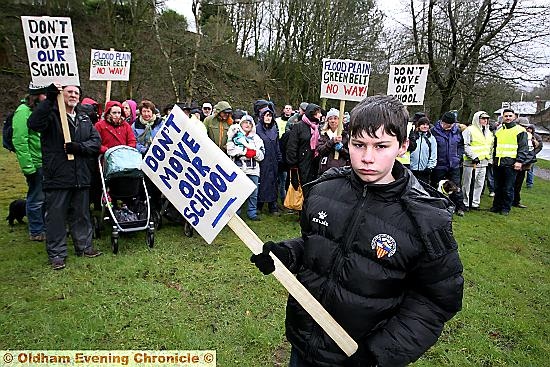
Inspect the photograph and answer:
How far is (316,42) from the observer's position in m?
22.8

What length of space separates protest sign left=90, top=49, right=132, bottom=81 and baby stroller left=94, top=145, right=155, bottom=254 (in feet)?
9.48

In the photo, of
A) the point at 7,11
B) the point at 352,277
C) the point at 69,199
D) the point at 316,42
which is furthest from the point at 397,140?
the point at 7,11

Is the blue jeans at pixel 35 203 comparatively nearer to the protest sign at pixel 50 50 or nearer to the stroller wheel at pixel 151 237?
the stroller wheel at pixel 151 237

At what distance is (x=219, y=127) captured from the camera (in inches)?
292

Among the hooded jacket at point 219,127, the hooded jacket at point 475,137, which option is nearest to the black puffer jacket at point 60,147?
the hooded jacket at point 219,127

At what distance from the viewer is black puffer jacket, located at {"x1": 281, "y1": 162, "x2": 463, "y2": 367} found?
160 cm

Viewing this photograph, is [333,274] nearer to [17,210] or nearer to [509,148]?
[17,210]

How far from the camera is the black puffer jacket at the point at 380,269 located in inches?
62.9

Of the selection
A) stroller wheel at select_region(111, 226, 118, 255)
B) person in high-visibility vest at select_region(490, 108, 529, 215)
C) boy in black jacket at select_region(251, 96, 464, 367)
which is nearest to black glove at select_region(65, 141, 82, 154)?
stroller wheel at select_region(111, 226, 118, 255)

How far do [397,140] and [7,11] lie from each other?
1052 inches

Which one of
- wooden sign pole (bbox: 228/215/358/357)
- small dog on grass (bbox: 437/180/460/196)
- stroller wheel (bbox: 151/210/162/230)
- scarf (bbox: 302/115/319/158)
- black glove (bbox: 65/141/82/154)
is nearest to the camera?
wooden sign pole (bbox: 228/215/358/357)

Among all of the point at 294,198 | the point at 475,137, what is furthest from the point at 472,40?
the point at 294,198

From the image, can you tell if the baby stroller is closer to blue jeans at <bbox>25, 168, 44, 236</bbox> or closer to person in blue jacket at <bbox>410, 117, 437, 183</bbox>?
blue jeans at <bbox>25, 168, 44, 236</bbox>

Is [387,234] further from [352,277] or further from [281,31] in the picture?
[281,31]
